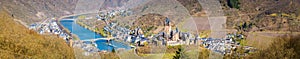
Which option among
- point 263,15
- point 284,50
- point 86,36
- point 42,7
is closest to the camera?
point 284,50

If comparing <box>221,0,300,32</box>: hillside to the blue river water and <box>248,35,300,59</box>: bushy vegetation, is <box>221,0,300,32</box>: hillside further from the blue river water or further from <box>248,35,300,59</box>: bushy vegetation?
<box>248,35,300,59</box>: bushy vegetation

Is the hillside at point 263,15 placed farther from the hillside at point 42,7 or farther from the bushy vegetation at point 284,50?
the bushy vegetation at point 284,50

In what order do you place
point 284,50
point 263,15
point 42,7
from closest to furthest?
point 284,50
point 263,15
point 42,7

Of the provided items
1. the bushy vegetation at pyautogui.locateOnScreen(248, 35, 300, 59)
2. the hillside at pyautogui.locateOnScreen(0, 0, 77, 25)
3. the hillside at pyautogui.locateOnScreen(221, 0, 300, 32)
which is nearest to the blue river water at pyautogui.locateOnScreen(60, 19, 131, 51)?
the bushy vegetation at pyautogui.locateOnScreen(248, 35, 300, 59)

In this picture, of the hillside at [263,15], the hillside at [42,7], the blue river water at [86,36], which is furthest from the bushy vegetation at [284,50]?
the hillside at [42,7]

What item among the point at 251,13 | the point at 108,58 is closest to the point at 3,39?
the point at 108,58

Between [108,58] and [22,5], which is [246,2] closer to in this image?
[22,5]

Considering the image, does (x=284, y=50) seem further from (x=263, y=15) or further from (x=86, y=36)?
(x=263, y=15)

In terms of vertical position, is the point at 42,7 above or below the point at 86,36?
below

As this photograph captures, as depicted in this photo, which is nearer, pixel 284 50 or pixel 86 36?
pixel 284 50

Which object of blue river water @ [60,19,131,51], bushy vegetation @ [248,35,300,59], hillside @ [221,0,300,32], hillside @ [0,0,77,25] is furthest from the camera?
hillside @ [0,0,77,25]

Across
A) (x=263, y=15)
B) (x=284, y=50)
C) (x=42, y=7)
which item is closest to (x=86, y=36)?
(x=284, y=50)
